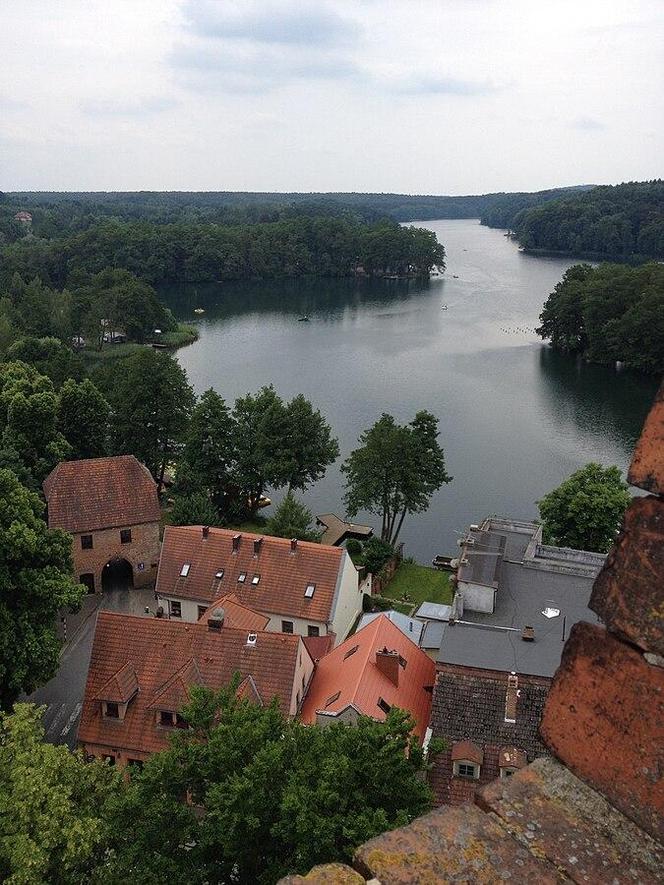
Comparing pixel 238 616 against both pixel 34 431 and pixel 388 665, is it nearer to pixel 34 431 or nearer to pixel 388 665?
pixel 388 665

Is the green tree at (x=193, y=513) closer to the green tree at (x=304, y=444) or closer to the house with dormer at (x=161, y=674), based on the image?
the green tree at (x=304, y=444)

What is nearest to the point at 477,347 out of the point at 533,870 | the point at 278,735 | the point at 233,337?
the point at 233,337

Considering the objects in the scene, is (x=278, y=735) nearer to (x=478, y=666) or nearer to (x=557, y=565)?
(x=478, y=666)

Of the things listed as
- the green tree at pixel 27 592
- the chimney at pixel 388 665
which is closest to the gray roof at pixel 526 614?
the chimney at pixel 388 665

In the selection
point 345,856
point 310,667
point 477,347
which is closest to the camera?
point 345,856

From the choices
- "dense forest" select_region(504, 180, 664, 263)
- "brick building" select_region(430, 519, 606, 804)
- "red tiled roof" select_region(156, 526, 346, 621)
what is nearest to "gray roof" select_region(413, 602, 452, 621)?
"brick building" select_region(430, 519, 606, 804)

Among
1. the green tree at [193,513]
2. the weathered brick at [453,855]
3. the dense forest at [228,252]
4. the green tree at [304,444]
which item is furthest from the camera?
the dense forest at [228,252]

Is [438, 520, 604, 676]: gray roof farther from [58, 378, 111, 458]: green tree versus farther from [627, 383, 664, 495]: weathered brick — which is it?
[58, 378, 111, 458]: green tree
